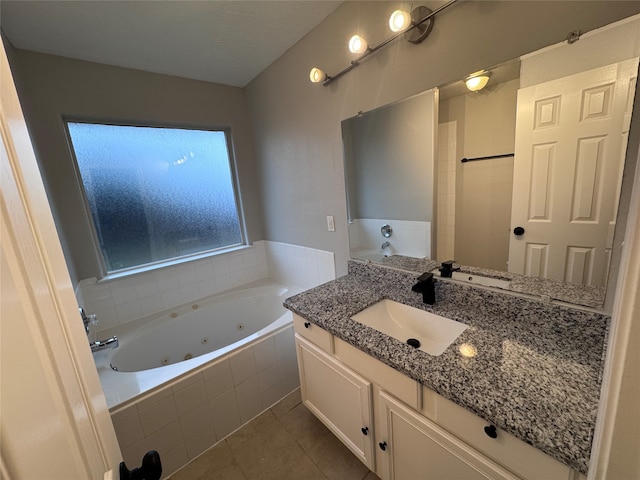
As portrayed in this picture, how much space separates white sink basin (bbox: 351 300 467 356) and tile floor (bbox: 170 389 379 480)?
76cm

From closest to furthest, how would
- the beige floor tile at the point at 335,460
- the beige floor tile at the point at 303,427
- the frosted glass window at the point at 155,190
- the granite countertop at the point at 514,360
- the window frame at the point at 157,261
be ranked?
the granite countertop at the point at 514,360 → the beige floor tile at the point at 335,460 → the beige floor tile at the point at 303,427 → the window frame at the point at 157,261 → the frosted glass window at the point at 155,190

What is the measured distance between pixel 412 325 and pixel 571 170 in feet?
2.80

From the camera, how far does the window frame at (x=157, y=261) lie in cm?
181

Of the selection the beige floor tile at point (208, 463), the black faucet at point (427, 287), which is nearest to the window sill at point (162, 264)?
the beige floor tile at point (208, 463)

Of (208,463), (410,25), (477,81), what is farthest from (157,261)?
(477,81)

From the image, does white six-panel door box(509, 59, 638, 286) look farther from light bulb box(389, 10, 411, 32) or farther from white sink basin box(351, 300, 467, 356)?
light bulb box(389, 10, 411, 32)

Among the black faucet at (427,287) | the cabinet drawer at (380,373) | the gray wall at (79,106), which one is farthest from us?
the gray wall at (79,106)

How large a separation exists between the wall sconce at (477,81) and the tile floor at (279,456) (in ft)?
6.14

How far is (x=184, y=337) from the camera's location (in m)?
2.14

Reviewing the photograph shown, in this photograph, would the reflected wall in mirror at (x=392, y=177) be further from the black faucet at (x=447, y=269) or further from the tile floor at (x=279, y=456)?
the tile floor at (x=279, y=456)

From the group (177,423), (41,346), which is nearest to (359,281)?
(177,423)

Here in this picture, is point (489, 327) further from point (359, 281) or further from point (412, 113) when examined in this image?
point (412, 113)

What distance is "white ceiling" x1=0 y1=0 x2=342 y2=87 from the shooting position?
4.30ft

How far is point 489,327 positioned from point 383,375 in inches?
18.3
